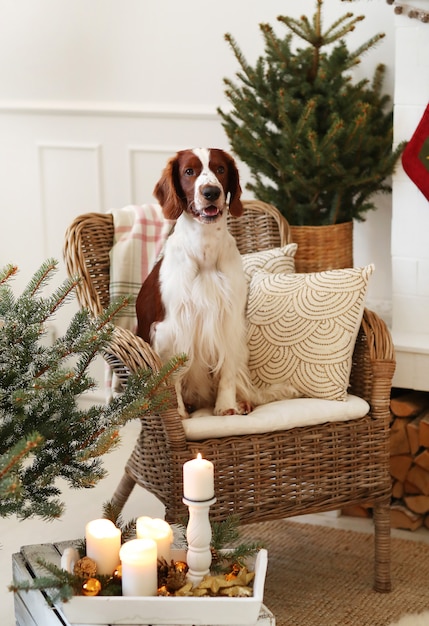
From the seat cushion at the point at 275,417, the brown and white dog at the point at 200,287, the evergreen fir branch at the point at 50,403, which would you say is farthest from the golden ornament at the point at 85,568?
the brown and white dog at the point at 200,287

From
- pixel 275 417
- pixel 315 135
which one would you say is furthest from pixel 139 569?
pixel 315 135

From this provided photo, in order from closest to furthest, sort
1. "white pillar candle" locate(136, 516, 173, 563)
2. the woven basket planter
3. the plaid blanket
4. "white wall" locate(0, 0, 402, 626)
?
"white pillar candle" locate(136, 516, 173, 563), the plaid blanket, the woven basket planter, "white wall" locate(0, 0, 402, 626)

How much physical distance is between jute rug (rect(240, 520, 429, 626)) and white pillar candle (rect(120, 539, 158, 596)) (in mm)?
841

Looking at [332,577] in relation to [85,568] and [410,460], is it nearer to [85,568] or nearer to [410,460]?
[410,460]

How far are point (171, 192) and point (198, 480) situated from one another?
2.94ft

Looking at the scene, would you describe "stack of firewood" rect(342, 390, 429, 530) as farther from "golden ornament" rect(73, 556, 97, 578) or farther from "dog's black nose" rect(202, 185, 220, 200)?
"golden ornament" rect(73, 556, 97, 578)

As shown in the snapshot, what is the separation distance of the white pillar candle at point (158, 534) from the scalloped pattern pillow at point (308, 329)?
2.61 ft

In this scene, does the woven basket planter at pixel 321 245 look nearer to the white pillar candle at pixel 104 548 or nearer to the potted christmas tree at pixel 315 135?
the potted christmas tree at pixel 315 135

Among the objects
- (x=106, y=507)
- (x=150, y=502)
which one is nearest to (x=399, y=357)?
(x=150, y=502)

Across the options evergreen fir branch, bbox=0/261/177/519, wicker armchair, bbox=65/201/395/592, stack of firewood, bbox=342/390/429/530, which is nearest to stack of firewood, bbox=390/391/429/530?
stack of firewood, bbox=342/390/429/530

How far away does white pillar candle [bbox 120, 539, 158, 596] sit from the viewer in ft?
5.36

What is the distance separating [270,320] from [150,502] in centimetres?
92

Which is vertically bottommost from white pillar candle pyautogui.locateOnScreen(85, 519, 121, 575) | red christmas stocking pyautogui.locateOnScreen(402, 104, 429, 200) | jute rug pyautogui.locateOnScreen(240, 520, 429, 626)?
jute rug pyautogui.locateOnScreen(240, 520, 429, 626)

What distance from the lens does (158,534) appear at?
1767 mm
